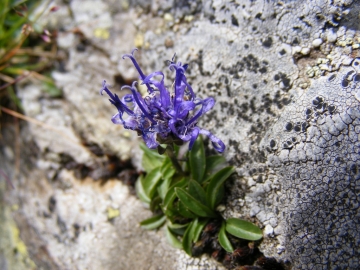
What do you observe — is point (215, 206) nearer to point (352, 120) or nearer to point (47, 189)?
point (352, 120)

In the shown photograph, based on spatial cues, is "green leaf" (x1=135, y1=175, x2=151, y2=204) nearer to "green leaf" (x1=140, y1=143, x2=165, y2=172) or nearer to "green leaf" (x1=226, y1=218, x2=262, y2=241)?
"green leaf" (x1=140, y1=143, x2=165, y2=172)

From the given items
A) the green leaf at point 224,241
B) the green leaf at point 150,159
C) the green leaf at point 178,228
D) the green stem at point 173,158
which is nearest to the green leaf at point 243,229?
the green leaf at point 224,241

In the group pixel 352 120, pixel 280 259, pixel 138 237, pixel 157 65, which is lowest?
pixel 280 259

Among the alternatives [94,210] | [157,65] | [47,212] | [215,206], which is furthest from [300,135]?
[47,212]

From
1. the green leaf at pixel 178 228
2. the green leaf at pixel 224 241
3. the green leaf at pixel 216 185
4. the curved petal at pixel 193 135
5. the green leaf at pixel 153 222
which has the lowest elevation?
the green leaf at pixel 224 241

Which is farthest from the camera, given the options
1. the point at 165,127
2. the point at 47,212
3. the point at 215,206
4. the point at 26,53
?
the point at 26,53

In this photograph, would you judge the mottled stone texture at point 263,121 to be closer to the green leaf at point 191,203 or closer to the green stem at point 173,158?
the green leaf at point 191,203

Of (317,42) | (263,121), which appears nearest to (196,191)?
(263,121)
